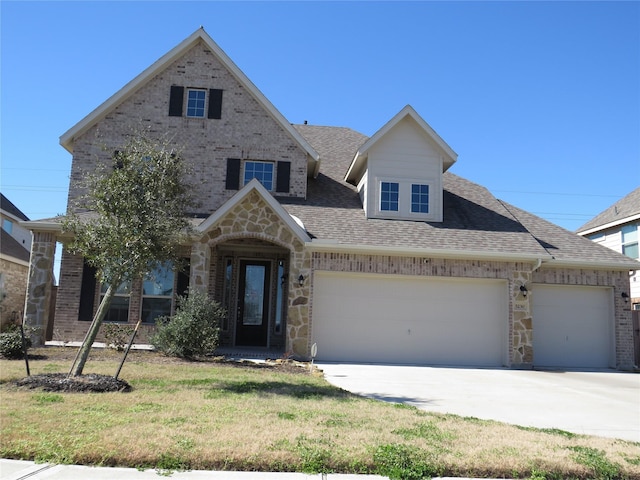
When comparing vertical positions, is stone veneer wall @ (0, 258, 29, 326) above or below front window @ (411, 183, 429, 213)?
below

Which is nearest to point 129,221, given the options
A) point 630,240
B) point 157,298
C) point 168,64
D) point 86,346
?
point 86,346

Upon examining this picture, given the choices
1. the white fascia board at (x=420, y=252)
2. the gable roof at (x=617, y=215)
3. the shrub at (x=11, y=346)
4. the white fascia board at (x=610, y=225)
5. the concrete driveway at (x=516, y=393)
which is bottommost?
the concrete driveway at (x=516, y=393)

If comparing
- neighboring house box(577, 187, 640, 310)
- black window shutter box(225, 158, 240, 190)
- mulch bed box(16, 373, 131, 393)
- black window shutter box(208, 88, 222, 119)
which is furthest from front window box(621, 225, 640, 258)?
mulch bed box(16, 373, 131, 393)

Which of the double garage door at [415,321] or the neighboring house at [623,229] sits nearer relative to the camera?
the double garage door at [415,321]

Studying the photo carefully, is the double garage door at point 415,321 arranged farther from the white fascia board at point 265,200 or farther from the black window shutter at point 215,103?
the black window shutter at point 215,103

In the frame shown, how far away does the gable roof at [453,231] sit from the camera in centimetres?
1401

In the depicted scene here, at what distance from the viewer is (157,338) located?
12320 millimetres

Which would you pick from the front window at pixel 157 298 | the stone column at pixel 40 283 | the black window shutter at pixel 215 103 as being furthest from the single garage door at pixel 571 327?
the stone column at pixel 40 283

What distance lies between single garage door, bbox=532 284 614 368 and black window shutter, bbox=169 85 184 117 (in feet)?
39.8

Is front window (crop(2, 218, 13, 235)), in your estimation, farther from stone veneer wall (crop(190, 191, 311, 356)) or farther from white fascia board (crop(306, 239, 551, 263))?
white fascia board (crop(306, 239, 551, 263))

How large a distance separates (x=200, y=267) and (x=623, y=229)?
18.0 meters

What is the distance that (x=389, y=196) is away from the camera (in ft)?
51.8

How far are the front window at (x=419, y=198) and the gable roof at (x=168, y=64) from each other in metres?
3.19

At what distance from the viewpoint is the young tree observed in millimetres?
8523
